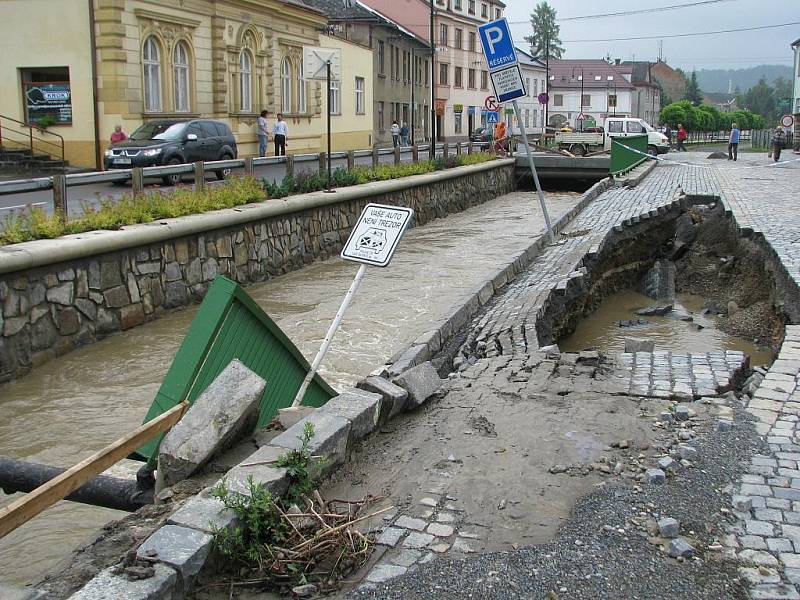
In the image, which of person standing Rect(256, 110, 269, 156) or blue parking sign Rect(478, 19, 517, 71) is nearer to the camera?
blue parking sign Rect(478, 19, 517, 71)

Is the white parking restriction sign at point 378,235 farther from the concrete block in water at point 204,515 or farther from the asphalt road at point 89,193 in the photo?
the asphalt road at point 89,193

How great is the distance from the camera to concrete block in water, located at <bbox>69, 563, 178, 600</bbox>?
2.95m

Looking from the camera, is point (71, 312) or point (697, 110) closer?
point (71, 312)

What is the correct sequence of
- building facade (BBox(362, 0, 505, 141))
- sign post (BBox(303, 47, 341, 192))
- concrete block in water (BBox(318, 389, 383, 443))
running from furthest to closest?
1. building facade (BBox(362, 0, 505, 141))
2. sign post (BBox(303, 47, 341, 192))
3. concrete block in water (BBox(318, 389, 383, 443))

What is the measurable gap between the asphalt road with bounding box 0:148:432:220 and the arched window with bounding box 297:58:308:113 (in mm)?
13755

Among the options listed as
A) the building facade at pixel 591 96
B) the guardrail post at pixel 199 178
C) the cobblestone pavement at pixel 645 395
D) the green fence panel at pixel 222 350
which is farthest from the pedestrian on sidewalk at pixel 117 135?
the building facade at pixel 591 96

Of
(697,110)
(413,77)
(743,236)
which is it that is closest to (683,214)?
(743,236)

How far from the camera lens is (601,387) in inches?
232

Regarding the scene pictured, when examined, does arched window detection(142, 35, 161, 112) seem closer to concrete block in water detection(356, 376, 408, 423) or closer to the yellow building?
the yellow building

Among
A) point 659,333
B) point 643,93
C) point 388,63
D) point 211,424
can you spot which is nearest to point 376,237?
point 211,424

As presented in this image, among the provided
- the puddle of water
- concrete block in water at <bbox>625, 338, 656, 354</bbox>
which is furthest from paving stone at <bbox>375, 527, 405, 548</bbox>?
the puddle of water

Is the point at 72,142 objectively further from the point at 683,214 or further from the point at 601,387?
the point at 601,387

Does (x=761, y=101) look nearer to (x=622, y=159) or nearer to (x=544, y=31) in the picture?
(x=544, y=31)

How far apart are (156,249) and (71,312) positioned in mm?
1610
